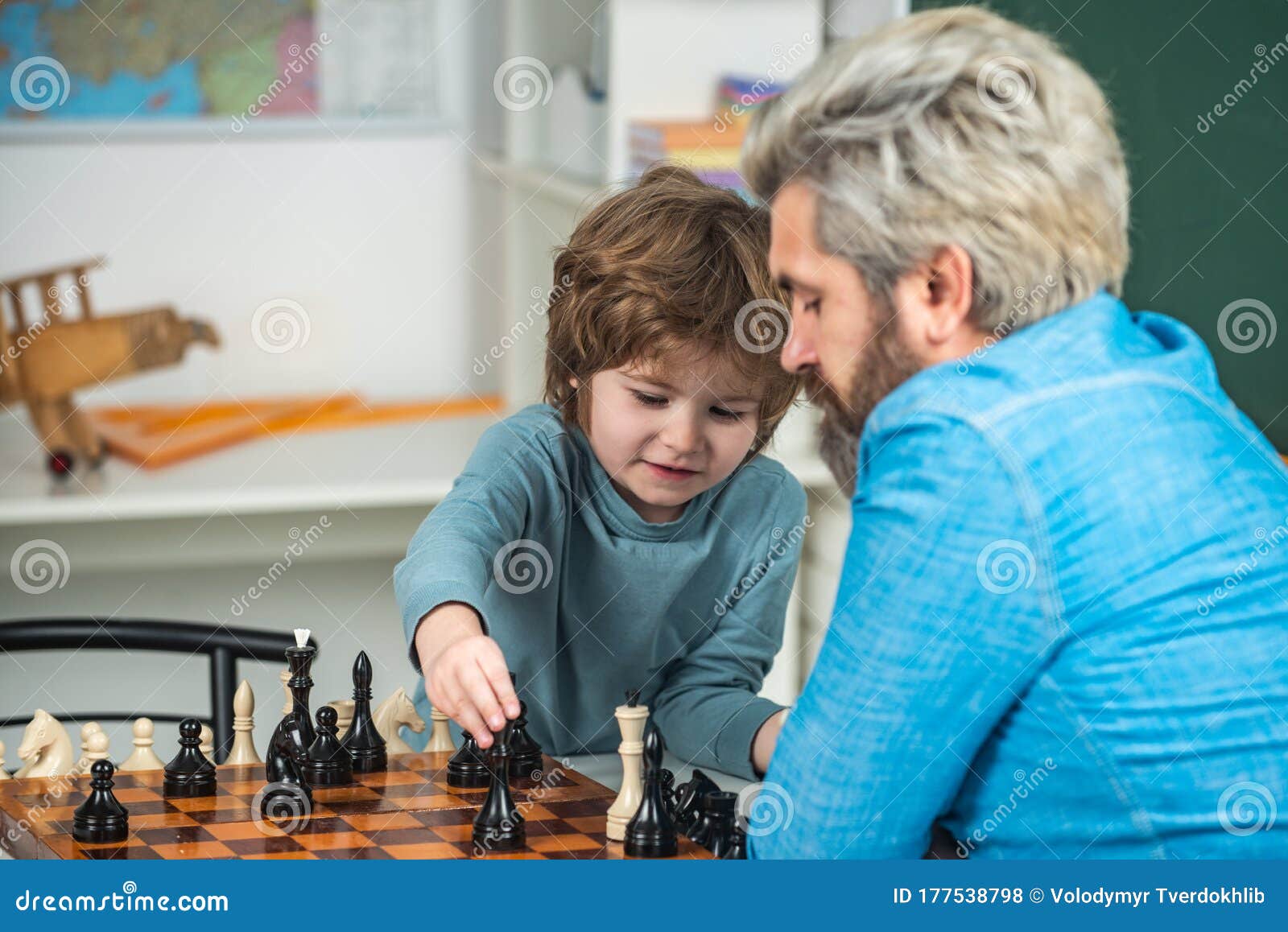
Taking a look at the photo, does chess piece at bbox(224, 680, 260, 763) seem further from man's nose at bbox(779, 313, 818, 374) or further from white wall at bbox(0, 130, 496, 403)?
white wall at bbox(0, 130, 496, 403)

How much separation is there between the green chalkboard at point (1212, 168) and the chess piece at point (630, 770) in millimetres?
1150

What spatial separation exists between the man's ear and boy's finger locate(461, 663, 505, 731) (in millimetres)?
441

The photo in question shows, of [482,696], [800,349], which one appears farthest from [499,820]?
[800,349]

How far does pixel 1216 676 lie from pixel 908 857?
0.23 metres

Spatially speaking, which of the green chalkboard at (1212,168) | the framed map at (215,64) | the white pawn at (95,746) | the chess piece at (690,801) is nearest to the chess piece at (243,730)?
Answer: the white pawn at (95,746)

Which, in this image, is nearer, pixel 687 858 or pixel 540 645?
pixel 687 858

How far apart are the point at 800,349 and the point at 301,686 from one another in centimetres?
62

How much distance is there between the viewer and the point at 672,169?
68.3 inches

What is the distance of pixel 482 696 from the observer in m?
1.22

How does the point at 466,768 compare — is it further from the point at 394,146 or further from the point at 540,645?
the point at 394,146

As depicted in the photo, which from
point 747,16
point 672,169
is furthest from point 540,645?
point 747,16

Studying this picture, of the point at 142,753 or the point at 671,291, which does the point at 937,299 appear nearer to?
the point at 671,291

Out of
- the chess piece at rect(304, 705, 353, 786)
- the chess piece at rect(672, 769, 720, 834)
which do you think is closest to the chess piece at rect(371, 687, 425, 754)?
the chess piece at rect(304, 705, 353, 786)

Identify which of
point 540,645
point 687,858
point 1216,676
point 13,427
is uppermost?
point 1216,676
